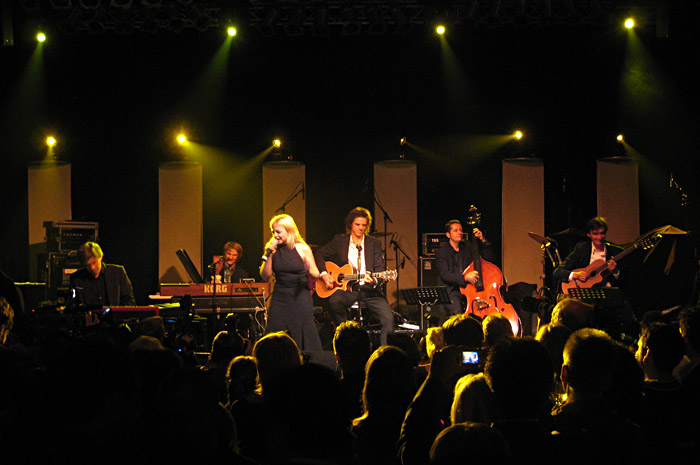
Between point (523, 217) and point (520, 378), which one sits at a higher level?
point (523, 217)

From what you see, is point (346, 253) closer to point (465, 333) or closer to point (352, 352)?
point (465, 333)

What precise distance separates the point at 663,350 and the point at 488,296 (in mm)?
7087

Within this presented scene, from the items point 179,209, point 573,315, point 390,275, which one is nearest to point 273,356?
point 573,315

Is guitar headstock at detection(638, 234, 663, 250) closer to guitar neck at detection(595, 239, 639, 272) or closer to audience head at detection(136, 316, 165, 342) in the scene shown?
guitar neck at detection(595, 239, 639, 272)

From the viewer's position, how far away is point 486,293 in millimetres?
10555

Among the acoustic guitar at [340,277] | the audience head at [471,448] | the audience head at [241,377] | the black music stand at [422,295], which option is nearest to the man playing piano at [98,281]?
the acoustic guitar at [340,277]

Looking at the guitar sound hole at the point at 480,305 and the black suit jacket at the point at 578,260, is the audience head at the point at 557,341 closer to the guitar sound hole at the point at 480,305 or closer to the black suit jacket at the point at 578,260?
the black suit jacket at the point at 578,260

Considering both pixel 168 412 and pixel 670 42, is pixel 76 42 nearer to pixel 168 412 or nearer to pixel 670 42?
pixel 670 42

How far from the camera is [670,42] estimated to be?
12.1 m

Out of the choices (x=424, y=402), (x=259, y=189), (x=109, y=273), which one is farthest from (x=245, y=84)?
(x=424, y=402)

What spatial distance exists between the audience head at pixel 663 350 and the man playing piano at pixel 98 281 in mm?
6548

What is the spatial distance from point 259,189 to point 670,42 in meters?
7.97

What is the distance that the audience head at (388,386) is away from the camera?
3.16 meters

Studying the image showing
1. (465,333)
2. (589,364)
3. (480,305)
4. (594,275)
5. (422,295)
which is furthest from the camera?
(480,305)
